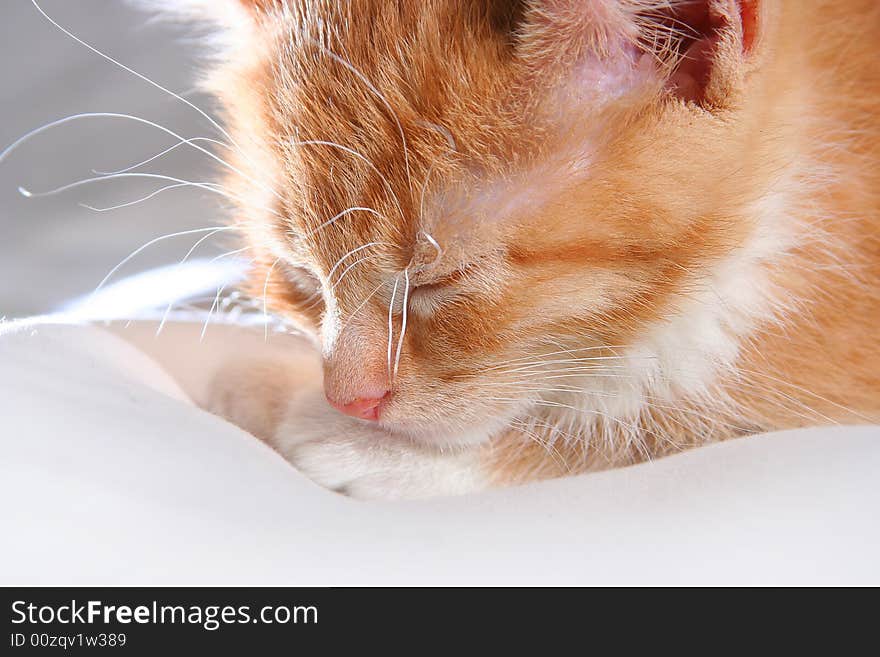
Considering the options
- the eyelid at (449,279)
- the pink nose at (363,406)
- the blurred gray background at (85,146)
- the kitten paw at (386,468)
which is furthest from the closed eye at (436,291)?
the blurred gray background at (85,146)

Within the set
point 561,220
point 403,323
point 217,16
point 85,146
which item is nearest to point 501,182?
point 561,220

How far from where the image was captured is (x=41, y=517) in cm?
68

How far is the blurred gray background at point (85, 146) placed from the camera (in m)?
1.26

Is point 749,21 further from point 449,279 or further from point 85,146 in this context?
point 85,146

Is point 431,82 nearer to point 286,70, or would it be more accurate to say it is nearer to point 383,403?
point 286,70

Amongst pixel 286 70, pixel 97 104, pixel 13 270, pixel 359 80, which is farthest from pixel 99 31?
pixel 359 80

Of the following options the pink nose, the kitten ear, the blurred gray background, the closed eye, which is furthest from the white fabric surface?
the blurred gray background

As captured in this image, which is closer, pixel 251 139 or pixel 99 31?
pixel 251 139

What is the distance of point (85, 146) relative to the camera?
133 centimetres

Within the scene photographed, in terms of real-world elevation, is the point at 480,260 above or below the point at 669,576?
above

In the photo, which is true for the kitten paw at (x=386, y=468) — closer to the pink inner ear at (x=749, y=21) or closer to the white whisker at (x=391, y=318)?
the white whisker at (x=391, y=318)

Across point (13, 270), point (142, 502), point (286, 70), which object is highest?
point (13, 270)
